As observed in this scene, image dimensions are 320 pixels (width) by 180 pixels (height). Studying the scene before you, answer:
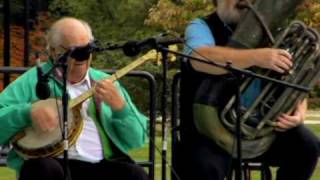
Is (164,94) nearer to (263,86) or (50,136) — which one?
(263,86)

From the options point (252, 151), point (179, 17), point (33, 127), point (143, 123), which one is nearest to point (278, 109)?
point (252, 151)

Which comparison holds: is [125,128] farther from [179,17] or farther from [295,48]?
[179,17]

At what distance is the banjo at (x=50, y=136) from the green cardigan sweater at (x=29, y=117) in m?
0.05

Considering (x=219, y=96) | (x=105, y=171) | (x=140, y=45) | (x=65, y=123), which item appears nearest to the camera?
(x=140, y=45)

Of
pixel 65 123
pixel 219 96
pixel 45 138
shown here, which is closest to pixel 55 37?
pixel 45 138

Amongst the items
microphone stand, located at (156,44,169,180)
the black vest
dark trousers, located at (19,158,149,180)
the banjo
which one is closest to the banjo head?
the banjo

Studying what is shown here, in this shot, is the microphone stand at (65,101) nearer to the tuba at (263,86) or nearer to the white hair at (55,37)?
the white hair at (55,37)

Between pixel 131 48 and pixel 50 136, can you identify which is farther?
pixel 50 136

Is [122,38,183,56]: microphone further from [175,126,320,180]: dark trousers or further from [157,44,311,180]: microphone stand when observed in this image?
[175,126,320,180]: dark trousers

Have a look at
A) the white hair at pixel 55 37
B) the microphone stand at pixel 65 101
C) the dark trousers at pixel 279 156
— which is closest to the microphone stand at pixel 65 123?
the microphone stand at pixel 65 101

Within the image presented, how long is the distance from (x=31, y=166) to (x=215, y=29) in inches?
46.4

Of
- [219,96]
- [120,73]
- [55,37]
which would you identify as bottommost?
Answer: [219,96]

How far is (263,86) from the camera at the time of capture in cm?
471

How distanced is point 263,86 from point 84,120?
37.2 inches
